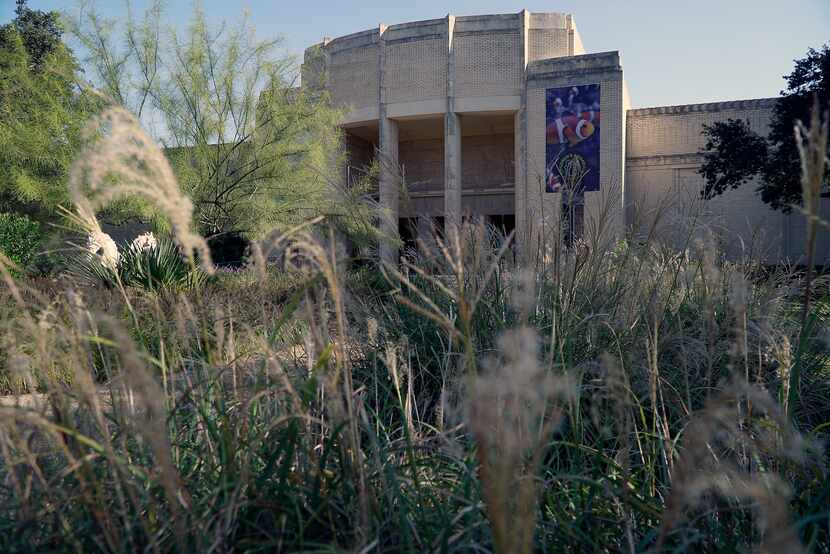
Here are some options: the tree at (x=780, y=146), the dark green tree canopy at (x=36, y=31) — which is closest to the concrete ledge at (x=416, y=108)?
the tree at (x=780, y=146)

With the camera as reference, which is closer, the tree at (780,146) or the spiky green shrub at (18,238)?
the spiky green shrub at (18,238)

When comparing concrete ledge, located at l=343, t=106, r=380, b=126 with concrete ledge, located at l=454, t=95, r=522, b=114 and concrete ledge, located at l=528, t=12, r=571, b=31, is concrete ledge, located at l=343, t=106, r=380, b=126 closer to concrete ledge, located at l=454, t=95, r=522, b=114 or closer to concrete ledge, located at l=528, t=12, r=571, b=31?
concrete ledge, located at l=454, t=95, r=522, b=114

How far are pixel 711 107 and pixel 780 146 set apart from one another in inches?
255

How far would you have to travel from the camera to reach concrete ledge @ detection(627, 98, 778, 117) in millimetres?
23531

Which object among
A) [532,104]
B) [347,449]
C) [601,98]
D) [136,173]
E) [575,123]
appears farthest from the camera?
[532,104]

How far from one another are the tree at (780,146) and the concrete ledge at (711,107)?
5.32 meters

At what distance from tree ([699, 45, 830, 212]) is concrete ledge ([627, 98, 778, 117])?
5.32m

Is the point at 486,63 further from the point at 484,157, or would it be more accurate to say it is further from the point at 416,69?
the point at 484,157

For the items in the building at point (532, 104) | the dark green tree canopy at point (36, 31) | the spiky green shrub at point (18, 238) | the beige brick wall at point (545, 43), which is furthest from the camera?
the beige brick wall at point (545, 43)

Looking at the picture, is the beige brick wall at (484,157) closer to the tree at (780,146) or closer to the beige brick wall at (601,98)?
the beige brick wall at (601,98)

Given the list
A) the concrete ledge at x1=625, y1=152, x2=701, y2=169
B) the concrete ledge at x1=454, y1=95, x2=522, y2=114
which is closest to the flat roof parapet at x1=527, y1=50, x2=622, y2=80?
the concrete ledge at x1=454, y1=95, x2=522, y2=114

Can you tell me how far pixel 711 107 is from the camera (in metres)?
24.5

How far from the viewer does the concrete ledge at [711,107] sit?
23531 mm

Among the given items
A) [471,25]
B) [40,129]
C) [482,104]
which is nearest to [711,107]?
[482,104]
